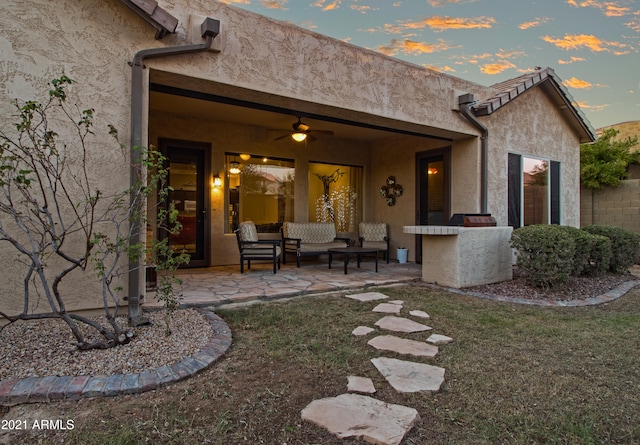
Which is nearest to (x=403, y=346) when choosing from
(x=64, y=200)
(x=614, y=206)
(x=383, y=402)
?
(x=383, y=402)

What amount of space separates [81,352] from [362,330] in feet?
7.20

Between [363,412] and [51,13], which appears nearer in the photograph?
[363,412]

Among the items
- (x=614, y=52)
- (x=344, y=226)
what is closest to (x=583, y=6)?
(x=614, y=52)

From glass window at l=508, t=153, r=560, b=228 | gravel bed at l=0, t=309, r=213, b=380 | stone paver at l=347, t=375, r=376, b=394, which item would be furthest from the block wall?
gravel bed at l=0, t=309, r=213, b=380

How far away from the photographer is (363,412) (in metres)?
1.85

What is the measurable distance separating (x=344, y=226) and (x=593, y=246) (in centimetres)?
484

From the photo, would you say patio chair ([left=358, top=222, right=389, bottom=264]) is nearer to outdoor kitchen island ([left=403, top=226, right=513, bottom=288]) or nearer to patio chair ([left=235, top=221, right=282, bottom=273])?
outdoor kitchen island ([left=403, top=226, right=513, bottom=288])

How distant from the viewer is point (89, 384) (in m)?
2.04

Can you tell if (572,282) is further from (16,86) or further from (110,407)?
(16,86)

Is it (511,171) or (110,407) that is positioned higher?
(511,171)

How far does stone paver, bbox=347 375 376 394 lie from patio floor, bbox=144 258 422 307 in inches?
83.2

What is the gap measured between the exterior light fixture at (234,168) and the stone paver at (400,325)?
15.7ft

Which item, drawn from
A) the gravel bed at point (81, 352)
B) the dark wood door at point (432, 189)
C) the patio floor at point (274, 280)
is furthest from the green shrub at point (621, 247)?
the gravel bed at point (81, 352)

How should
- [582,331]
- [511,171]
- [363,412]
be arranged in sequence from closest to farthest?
1. [363,412]
2. [582,331]
3. [511,171]
